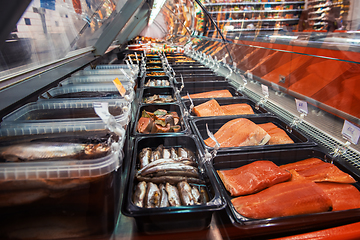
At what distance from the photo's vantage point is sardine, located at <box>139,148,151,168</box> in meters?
1.41

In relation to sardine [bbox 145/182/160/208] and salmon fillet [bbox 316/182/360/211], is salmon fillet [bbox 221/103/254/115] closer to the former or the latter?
salmon fillet [bbox 316/182/360/211]

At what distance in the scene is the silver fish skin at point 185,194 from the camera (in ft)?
3.41

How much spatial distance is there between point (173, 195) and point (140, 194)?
0.19 metres

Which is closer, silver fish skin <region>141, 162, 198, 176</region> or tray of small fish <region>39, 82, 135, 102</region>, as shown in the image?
silver fish skin <region>141, 162, 198, 176</region>

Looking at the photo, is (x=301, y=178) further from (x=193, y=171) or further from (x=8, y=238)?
(x=8, y=238)

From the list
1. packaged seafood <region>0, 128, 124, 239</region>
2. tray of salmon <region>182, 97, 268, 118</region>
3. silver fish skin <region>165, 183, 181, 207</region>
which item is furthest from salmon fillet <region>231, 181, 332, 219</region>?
tray of salmon <region>182, 97, 268, 118</region>

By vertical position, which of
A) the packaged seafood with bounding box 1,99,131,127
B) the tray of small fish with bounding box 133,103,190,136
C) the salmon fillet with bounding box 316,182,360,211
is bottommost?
the salmon fillet with bounding box 316,182,360,211

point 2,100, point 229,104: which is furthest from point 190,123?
point 2,100

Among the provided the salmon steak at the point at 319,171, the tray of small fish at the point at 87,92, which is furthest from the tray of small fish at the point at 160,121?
the salmon steak at the point at 319,171

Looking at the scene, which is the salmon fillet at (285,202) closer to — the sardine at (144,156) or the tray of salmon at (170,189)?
the tray of salmon at (170,189)

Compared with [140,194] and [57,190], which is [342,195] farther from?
[57,190]

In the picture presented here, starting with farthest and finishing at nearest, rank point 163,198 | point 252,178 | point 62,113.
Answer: point 62,113, point 252,178, point 163,198

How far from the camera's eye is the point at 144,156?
1.48 m

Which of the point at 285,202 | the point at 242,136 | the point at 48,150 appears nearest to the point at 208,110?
the point at 242,136
